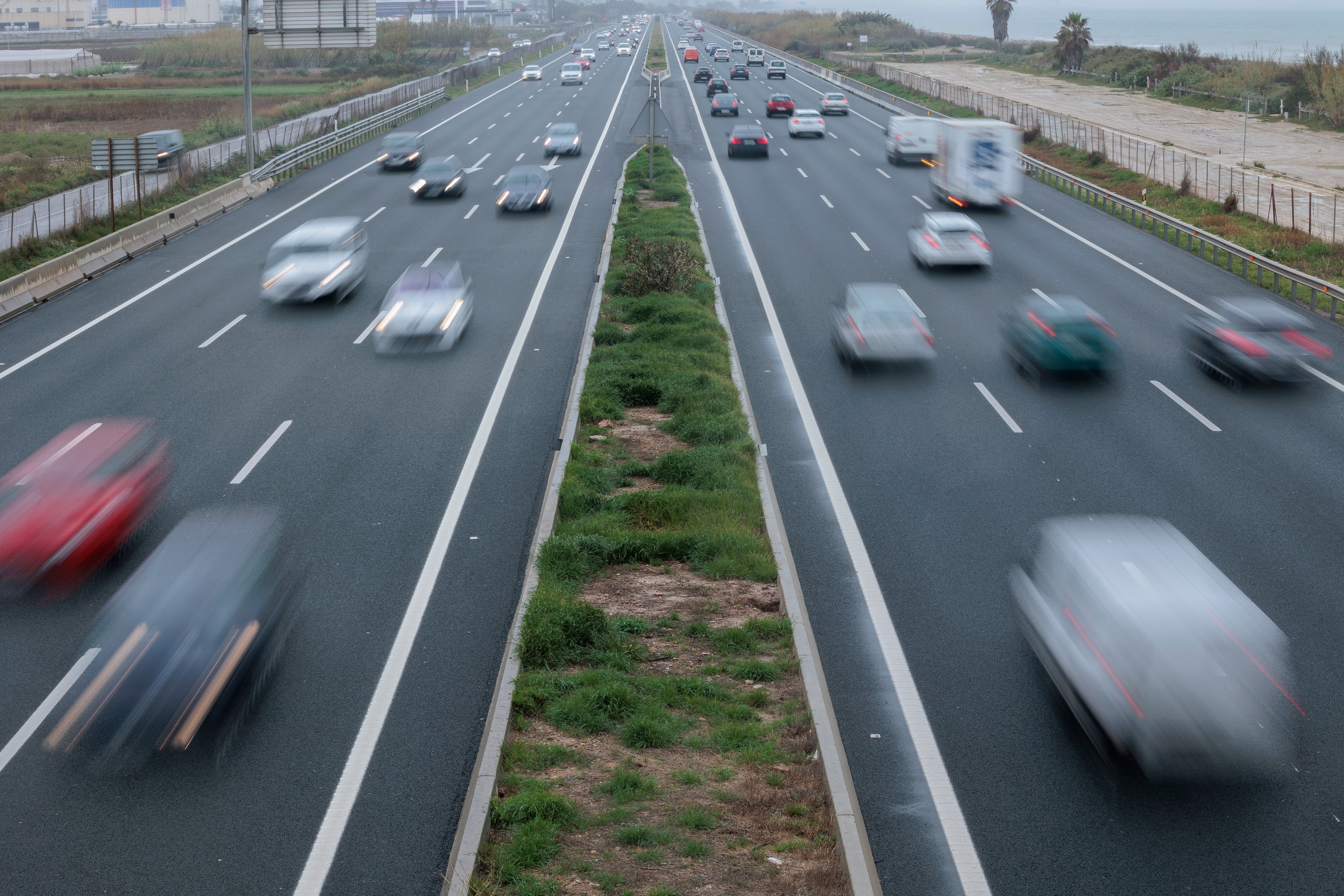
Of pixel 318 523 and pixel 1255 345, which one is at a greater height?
pixel 1255 345

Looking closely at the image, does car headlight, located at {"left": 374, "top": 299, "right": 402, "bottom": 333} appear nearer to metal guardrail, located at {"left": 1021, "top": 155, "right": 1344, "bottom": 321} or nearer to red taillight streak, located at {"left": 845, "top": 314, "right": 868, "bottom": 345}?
red taillight streak, located at {"left": 845, "top": 314, "right": 868, "bottom": 345}

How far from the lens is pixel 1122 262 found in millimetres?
29578

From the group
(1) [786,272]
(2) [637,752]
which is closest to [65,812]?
(2) [637,752]

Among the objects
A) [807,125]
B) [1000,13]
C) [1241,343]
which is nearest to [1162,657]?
[1241,343]

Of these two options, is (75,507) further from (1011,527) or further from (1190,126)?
(1190,126)

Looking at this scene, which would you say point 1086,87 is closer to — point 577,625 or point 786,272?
point 786,272

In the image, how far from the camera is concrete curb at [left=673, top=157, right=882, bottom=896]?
7238mm

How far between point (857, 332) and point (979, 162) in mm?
19270

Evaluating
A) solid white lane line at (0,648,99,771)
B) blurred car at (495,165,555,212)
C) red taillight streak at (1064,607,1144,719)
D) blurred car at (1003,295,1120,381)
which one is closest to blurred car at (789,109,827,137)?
blurred car at (495,165,555,212)

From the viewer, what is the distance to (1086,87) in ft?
305

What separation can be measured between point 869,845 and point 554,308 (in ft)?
59.6

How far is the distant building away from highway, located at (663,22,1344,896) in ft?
384

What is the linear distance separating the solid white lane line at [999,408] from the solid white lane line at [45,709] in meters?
12.9

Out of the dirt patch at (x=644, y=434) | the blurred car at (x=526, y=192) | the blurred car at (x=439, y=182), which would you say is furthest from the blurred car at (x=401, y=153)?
the dirt patch at (x=644, y=434)
